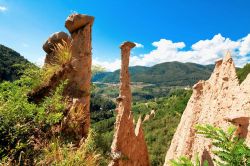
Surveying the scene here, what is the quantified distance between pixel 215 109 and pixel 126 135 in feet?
23.7

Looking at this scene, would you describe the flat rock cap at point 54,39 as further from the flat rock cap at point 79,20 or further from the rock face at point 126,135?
the rock face at point 126,135

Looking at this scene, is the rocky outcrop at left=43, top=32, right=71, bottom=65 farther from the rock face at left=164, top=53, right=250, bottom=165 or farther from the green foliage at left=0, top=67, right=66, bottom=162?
the rock face at left=164, top=53, right=250, bottom=165

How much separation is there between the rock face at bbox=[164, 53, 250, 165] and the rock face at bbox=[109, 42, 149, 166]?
4.32 m

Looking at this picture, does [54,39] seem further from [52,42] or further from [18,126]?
[18,126]

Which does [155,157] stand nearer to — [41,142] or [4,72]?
[4,72]

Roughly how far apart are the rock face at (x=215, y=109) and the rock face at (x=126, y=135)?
432 cm

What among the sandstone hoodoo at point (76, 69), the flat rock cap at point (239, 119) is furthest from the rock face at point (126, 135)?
the flat rock cap at point (239, 119)

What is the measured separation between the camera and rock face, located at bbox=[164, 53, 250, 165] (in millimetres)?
6285

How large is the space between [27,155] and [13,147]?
292mm

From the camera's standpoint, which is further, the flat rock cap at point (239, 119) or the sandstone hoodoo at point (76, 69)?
the sandstone hoodoo at point (76, 69)

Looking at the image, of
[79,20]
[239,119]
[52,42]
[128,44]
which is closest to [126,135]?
[128,44]

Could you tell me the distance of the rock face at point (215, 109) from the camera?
6285mm

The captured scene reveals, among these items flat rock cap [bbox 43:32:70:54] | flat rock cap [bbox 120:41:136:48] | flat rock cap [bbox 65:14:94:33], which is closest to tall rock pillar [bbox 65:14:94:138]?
flat rock cap [bbox 65:14:94:33]

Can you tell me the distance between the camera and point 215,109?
7965 mm
